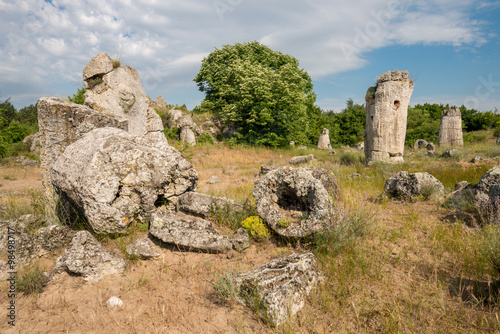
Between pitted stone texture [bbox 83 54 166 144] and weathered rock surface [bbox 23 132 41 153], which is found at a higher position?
pitted stone texture [bbox 83 54 166 144]

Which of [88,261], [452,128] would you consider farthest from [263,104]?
[88,261]

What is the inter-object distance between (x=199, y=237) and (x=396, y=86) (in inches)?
392

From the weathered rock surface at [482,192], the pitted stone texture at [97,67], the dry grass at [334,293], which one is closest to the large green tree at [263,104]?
the pitted stone texture at [97,67]

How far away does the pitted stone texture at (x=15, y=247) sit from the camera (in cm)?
324

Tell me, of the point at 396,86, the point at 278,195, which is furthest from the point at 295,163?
the point at 278,195

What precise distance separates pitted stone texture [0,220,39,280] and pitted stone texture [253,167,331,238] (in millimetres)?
3073

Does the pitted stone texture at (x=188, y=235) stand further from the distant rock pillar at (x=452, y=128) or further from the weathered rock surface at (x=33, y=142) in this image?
the distant rock pillar at (x=452, y=128)

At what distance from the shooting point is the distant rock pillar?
16.7 m

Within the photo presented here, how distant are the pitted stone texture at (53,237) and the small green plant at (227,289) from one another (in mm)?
2461

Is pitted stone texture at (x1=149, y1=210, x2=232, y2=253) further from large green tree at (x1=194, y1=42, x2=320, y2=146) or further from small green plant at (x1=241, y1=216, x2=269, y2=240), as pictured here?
large green tree at (x1=194, y1=42, x2=320, y2=146)

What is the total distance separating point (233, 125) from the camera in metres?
20.6

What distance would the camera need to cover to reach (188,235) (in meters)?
3.68

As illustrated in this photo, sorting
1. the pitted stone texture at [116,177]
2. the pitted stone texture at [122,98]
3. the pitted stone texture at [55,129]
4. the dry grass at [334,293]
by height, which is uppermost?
the pitted stone texture at [122,98]

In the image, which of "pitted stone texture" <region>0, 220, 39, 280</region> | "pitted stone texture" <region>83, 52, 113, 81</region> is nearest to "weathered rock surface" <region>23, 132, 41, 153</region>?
"pitted stone texture" <region>83, 52, 113, 81</region>
